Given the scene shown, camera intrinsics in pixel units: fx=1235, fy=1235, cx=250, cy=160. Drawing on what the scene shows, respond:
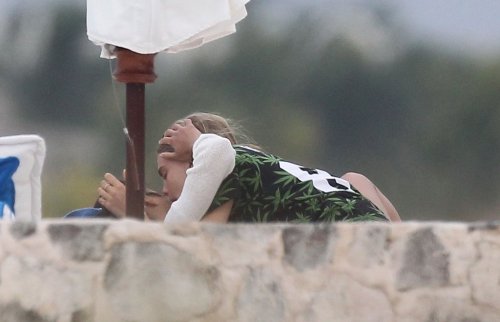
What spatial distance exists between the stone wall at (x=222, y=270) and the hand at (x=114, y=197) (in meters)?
0.97

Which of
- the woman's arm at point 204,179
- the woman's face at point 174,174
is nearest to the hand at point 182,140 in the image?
the woman's face at point 174,174

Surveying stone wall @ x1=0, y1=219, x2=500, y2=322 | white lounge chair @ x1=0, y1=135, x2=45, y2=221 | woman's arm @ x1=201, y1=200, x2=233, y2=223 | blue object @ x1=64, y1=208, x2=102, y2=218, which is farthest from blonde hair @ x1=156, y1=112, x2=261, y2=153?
stone wall @ x1=0, y1=219, x2=500, y2=322

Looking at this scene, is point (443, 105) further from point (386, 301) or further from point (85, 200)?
point (386, 301)

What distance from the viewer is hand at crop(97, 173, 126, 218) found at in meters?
3.62

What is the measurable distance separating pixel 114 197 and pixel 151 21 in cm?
69

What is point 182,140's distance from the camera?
353 centimetres

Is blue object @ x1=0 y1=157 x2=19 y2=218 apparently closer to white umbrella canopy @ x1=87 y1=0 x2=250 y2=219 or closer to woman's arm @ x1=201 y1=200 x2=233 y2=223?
white umbrella canopy @ x1=87 y1=0 x2=250 y2=219

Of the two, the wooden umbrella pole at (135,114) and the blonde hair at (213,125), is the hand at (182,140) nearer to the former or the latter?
the blonde hair at (213,125)

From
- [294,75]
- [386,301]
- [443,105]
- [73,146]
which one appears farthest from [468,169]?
[386,301]

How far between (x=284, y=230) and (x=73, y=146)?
21.0 feet

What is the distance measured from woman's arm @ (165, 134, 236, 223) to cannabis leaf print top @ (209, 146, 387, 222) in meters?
0.04

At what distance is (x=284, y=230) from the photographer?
262 cm

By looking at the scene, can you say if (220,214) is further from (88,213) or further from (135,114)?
(88,213)

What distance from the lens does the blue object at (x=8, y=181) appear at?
2912 millimetres
